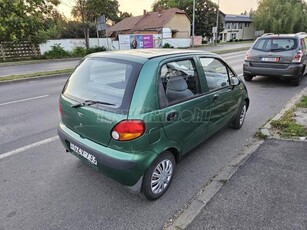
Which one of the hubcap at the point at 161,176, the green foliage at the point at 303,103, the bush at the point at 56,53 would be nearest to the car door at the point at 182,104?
the hubcap at the point at 161,176

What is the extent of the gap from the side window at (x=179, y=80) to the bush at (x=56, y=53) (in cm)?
2165

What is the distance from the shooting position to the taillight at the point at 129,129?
7.36ft

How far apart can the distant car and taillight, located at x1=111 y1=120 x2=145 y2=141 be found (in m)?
7.33

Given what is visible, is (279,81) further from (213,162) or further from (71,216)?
(71,216)

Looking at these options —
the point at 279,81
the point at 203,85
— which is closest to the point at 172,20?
the point at 279,81

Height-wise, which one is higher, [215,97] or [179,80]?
[179,80]

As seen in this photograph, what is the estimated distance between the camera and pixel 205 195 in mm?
2623

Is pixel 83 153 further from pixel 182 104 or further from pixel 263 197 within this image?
pixel 263 197

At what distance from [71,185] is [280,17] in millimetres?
55523

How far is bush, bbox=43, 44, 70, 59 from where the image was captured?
71.3 feet

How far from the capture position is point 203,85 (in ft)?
10.3

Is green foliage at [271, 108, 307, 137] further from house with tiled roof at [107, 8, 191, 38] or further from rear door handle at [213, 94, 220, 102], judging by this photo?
house with tiled roof at [107, 8, 191, 38]

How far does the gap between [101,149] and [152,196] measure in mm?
782

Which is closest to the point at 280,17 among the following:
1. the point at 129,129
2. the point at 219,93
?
the point at 219,93
